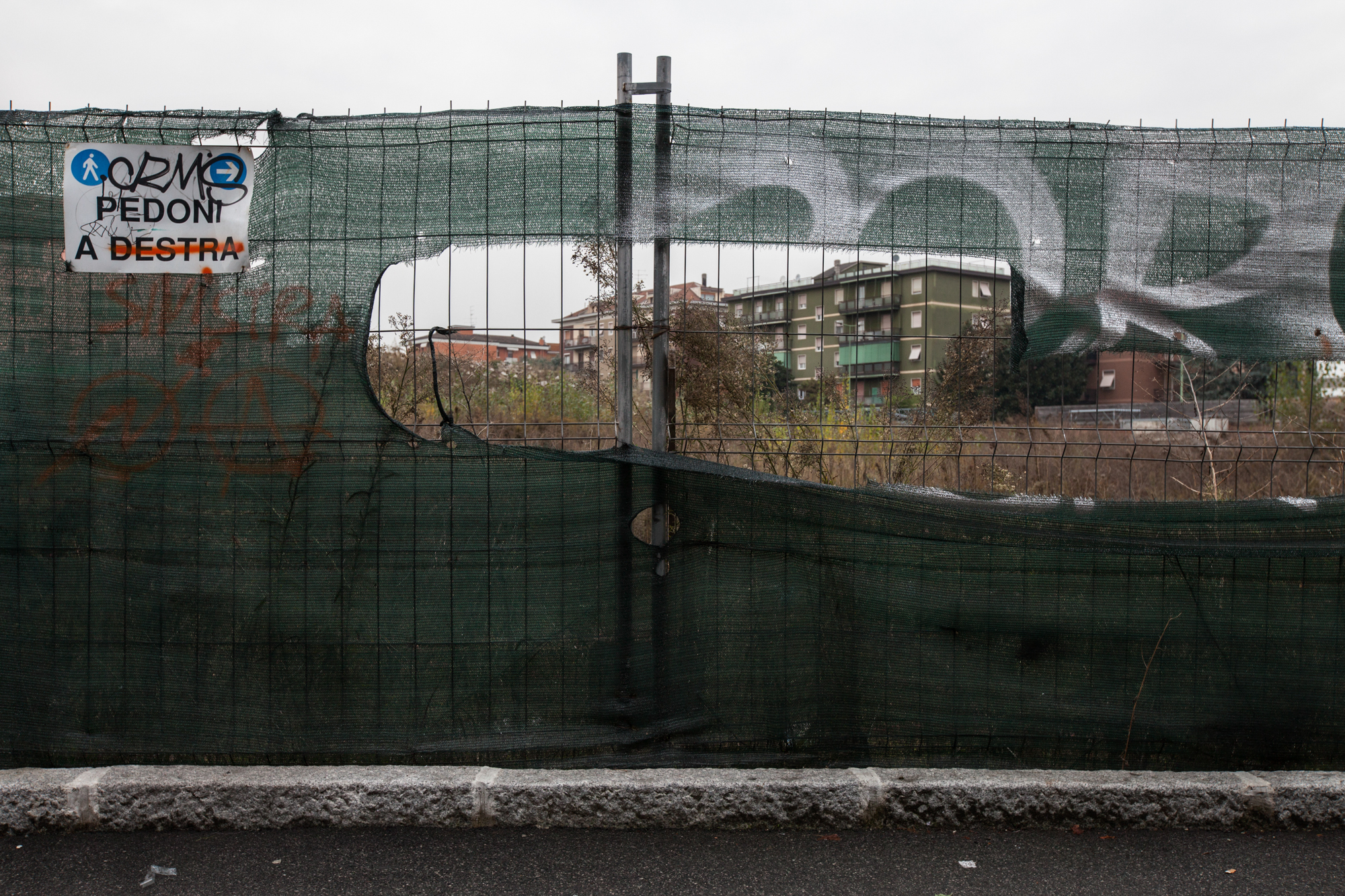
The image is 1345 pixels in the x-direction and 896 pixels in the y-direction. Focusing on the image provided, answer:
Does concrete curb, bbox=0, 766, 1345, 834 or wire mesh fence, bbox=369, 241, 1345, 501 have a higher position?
Answer: wire mesh fence, bbox=369, 241, 1345, 501

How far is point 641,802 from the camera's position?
3.78 meters

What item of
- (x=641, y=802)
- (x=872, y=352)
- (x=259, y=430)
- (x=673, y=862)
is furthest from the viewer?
(x=872, y=352)

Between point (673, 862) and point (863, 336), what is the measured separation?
217 cm

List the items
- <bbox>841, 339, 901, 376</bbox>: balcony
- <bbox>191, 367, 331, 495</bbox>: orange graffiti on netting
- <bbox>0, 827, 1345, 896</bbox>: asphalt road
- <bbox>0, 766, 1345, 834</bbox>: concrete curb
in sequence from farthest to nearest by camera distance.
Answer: <bbox>841, 339, 901, 376</bbox>: balcony → <bbox>191, 367, 331, 495</bbox>: orange graffiti on netting → <bbox>0, 766, 1345, 834</bbox>: concrete curb → <bbox>0, 827, 1345, 896</bbox>: asphalt road

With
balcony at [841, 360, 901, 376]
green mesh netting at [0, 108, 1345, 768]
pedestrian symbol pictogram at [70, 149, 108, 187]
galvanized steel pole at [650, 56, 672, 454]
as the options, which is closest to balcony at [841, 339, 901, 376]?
balcony at [841, 360, 901, 376]

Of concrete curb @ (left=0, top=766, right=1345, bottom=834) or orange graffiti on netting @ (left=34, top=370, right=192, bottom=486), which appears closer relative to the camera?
concrete curb @ (left=0, top=766, right=1345, bottom=834)

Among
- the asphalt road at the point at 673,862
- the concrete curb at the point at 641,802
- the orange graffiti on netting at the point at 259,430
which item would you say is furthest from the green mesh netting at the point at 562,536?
the asphalt road at the point at 673,862

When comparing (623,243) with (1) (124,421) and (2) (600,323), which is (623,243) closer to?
(2) (600,323)

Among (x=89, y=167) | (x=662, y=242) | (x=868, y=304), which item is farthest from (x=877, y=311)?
(x=89, y=167)

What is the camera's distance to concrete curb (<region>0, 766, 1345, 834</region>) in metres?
3.76

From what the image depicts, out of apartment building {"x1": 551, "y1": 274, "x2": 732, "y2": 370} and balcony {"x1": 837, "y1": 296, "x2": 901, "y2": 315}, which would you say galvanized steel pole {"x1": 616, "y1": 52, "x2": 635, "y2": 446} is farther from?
balcony {"x1": 837, "y1": 296, "x2": 901, "y2": 315}

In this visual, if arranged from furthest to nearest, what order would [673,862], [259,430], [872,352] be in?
[872,352], [259,430], [673,862]

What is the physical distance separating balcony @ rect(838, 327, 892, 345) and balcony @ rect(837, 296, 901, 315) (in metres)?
0.08

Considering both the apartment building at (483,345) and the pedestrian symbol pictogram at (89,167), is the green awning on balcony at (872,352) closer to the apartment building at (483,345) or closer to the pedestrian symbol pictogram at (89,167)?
the apartment building at (483,345)
